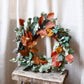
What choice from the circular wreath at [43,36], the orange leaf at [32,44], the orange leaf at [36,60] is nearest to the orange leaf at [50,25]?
the circular wreath at [43,36]

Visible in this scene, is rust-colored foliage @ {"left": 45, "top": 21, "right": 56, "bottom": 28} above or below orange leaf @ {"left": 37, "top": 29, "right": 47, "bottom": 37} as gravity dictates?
above

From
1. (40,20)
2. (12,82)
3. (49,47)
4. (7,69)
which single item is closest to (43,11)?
(40,20)

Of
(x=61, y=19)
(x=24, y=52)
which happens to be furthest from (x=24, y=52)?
(x=61, y=19)

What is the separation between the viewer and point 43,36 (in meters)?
1.29

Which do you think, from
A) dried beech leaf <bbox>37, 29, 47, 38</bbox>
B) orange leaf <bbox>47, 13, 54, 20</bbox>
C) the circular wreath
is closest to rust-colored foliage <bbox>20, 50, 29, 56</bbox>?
the circular wreath

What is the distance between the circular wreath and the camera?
1.23 meters

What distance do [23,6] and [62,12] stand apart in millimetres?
381

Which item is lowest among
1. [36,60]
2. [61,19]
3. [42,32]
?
[36,60]

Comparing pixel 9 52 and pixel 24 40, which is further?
pixel 9 52

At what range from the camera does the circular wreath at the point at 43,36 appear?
123 centimetres

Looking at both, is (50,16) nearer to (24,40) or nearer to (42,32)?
(42,32)

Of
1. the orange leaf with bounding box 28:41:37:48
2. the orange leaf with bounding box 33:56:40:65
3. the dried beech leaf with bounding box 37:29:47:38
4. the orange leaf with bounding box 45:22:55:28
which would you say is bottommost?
the orange leaf with bounding box 33:56:40:65

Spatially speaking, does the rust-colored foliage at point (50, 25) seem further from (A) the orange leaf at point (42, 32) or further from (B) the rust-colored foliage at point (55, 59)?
(B) the rust-colored foliage at point (55, 59)

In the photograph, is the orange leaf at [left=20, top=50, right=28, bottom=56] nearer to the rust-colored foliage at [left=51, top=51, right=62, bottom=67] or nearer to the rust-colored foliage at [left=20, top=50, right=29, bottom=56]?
the rust-colored foliage at [left=20, top=50, right=29, bottom=56]
